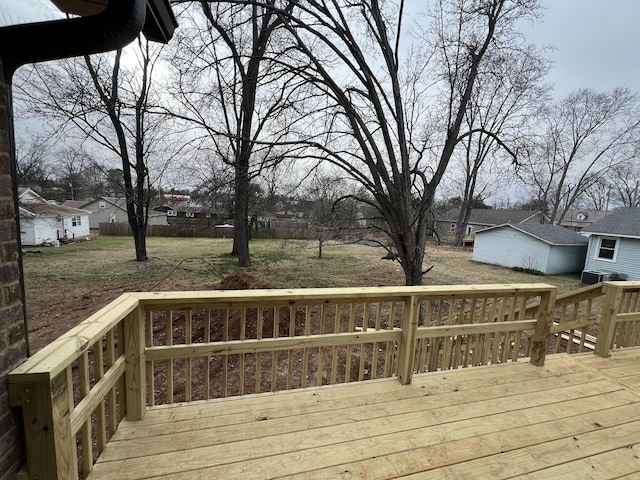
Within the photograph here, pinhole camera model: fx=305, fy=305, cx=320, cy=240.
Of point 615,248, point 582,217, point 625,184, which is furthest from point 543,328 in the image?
point 582,217

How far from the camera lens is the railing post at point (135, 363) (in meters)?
1.78

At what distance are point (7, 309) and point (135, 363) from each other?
2.85 ft

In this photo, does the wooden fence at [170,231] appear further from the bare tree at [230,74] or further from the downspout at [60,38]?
the downspout at [60,38]

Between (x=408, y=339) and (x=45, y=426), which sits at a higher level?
(x=45, y=426)

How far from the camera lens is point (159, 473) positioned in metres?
1.52

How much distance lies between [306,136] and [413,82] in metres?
2.63

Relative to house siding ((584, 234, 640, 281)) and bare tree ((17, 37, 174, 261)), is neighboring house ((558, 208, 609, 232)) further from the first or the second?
bare tree ((17, 37, 174, 261))

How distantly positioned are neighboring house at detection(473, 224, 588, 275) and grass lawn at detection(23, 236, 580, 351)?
31.6 inches

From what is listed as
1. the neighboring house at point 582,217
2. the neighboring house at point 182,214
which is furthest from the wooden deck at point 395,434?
the neighboring house at point 582,217

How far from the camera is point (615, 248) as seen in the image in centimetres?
1336

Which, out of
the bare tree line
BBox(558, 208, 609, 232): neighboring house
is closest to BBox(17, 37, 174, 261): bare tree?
the bare tree line

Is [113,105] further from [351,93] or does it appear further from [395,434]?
[395,434]

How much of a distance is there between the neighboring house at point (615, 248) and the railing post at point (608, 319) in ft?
42.3

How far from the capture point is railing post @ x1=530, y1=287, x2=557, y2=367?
2727 mm
